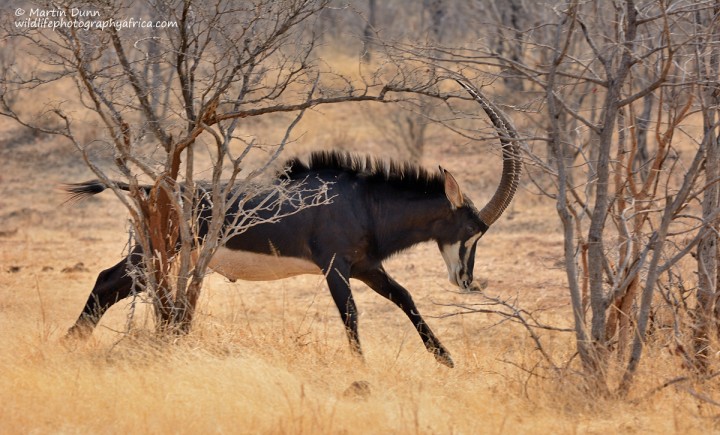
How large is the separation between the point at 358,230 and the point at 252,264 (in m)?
0.95

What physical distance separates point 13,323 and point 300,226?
7.89 feet

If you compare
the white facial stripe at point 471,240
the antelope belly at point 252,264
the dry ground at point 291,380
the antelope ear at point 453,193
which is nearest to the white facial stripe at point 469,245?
the white facial stripe at point 471,240

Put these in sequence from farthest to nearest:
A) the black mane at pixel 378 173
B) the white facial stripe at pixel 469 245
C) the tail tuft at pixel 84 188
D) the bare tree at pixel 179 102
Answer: the black mane at pixel 378 173 → the white facial stripe at pixel 469 245 → the tail tuft at pixel 84 188 → the bare tree at pixel 179 102

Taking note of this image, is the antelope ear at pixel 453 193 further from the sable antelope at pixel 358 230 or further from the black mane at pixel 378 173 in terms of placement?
the black mane at pixel 378 173

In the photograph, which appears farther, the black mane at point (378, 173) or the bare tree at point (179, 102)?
the black mane at point (378, 173)

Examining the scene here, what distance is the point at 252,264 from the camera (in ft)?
27.0

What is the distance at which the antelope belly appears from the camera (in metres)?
8.16

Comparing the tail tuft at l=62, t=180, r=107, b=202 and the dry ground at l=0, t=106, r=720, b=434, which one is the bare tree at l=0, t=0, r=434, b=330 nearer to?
the dry ground at l=0, t=106, r=720, b=434

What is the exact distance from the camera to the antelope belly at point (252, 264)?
8164 millimetres

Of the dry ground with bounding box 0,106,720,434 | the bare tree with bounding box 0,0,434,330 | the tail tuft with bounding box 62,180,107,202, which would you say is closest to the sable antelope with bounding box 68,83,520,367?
the tail tuft with bounding box 62,180,107,202

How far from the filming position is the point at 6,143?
21797 millimetres

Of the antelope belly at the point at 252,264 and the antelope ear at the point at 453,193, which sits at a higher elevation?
the antelope ear at the point at 453,193

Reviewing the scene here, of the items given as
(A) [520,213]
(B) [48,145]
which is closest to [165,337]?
(A) [520,213]

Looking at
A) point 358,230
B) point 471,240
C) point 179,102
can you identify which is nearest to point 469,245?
point 471,240
